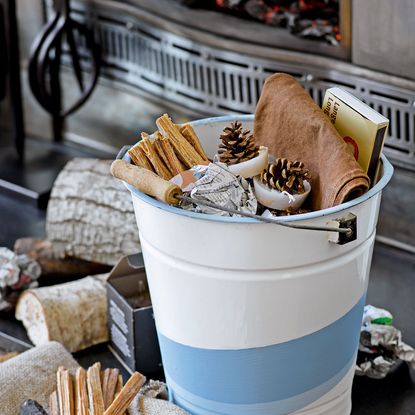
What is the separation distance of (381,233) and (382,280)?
22 cm

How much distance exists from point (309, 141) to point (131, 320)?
542mm

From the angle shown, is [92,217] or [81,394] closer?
[81,394]

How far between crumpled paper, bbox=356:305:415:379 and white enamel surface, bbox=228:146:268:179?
49 cm

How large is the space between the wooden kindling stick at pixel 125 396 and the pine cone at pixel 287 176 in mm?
445

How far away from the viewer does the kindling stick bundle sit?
1.62 meters

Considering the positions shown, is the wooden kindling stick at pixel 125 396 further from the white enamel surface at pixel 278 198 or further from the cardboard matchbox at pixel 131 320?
the white enamel surface at pixel 278 198

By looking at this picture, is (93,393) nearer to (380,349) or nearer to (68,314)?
(68,314)

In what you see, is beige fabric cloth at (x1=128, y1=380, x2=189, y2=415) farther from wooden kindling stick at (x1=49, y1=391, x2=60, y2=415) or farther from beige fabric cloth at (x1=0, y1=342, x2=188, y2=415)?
wooden kindling stick at (x1=49, y1=391, x2=60, y2=415)

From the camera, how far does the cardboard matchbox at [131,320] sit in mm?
1827

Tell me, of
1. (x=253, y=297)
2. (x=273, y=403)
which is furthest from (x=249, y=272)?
(x=273, y=403)

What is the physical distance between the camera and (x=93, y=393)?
65.1 inches

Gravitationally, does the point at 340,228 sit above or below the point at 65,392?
above

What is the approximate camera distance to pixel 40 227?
8.56ft

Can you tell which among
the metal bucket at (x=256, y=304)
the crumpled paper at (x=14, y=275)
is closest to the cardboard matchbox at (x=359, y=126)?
the metal bucket at (x=256, y=304)
